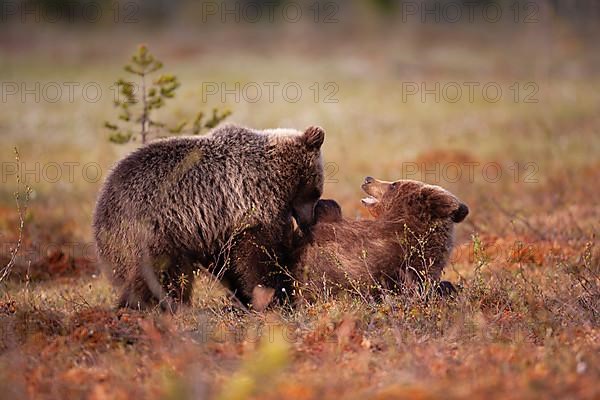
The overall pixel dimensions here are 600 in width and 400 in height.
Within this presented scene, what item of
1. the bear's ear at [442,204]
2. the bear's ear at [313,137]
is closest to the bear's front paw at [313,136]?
the bear's ear at [313,137]

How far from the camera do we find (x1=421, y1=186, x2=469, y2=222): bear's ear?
24.3ft

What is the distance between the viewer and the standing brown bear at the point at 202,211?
6.93m

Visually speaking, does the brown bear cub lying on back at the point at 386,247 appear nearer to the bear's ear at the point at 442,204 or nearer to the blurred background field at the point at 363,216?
the bear's ear at the point at 442,204

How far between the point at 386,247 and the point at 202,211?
5.61 feet

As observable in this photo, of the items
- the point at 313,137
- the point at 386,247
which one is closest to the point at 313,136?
the point at 313,137

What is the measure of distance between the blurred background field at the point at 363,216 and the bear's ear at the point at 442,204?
0.50m

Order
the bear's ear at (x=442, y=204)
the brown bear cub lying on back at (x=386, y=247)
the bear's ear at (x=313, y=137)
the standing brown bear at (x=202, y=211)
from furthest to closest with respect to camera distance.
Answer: the bear's ear at (x=313, y=137) → the bear's ear at (x=442, y=204) → the brown bear cub lying on back at (x=386, y=247) → the standing brown bear at (x=202, y=211)

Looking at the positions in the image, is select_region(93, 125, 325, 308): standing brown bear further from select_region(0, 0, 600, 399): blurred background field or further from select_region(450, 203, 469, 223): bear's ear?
select_region(450, 203, 469, 223): bear's ear

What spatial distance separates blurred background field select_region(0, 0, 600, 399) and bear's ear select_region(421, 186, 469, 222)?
500 millimetres

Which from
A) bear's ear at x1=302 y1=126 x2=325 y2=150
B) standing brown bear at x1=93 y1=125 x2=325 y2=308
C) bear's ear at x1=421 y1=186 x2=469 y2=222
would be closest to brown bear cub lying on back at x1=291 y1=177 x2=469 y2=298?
bear's ear at x1=421 y1=186 x2=469 y2=222

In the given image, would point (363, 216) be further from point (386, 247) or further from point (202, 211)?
point (202, 211)

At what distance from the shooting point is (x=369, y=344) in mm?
5879

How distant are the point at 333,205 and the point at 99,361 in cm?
299

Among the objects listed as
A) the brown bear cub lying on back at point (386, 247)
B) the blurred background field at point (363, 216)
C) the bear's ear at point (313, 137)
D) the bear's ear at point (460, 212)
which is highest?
the bear's ear at point (313, 137)
